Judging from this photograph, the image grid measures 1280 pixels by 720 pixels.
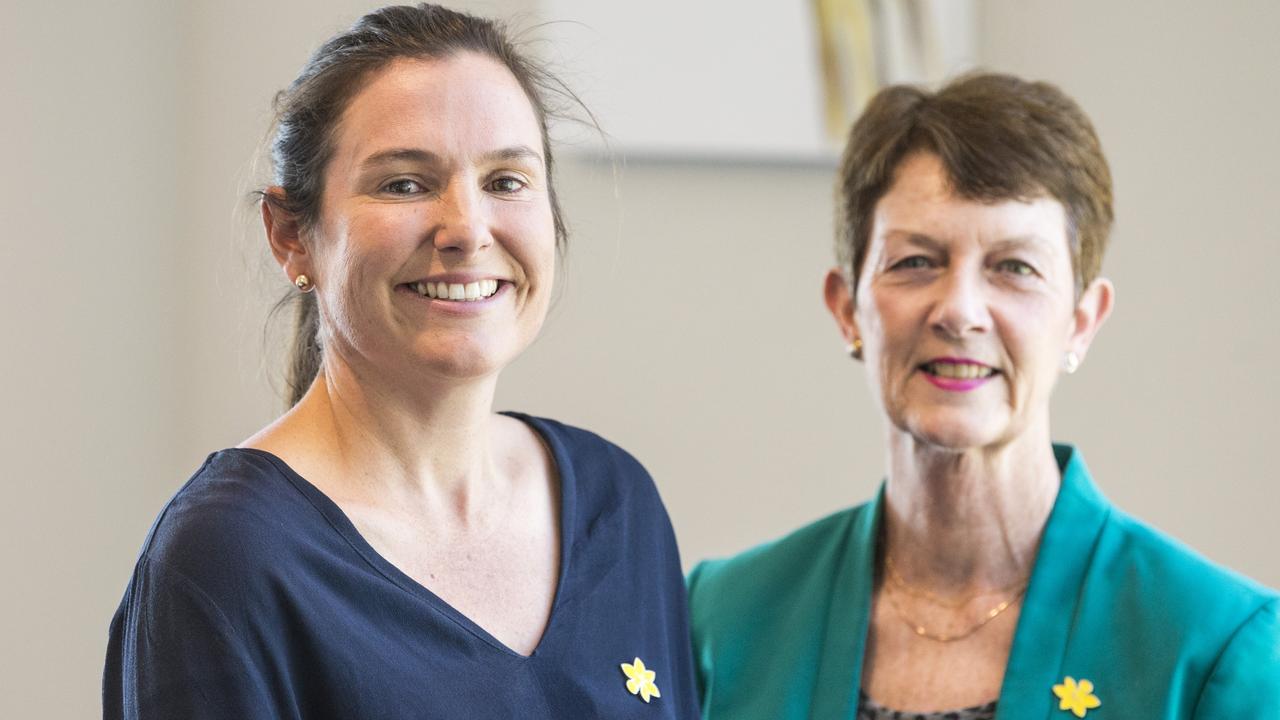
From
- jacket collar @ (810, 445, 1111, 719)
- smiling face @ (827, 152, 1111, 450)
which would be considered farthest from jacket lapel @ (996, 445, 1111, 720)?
smiling face @ (827, 152, 1111, 450)

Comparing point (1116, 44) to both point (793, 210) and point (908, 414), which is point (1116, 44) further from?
point (908, 414)

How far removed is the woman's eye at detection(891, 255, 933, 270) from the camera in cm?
203

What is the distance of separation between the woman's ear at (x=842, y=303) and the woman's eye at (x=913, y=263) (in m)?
0.14

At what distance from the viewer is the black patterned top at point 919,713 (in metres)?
1.91

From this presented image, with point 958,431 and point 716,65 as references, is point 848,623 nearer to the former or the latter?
point 958,431

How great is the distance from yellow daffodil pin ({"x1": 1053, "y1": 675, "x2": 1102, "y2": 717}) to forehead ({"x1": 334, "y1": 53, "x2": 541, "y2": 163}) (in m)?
0.99

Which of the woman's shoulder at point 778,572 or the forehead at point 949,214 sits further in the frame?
the woman's shoulder at point 778,572

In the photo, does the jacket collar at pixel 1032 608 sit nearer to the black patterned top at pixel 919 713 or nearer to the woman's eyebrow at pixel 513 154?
the black patterned top at pixel 919 713

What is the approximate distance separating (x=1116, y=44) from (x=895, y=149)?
1.20 m

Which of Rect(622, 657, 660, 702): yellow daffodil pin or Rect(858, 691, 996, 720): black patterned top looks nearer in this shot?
Rect(622, 657, 660, 702): yellow daffodil pin

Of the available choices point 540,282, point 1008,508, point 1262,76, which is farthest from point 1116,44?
point 540,282

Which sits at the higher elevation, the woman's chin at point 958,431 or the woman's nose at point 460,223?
the woman's nose at point 460,223

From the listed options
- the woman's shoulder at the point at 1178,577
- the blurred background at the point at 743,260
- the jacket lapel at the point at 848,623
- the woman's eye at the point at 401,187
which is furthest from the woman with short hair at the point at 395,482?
the blurred background at the point at 743,260

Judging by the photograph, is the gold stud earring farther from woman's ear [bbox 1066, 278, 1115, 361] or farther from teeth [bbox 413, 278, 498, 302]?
teeth [bbox 413, 278, 498, 302]
